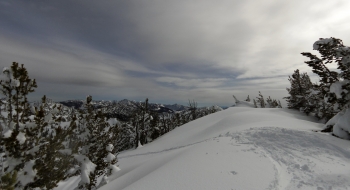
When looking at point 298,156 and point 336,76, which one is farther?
point 336,76

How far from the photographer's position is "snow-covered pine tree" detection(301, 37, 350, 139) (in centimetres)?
842

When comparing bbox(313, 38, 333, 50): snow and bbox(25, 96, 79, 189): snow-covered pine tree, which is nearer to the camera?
bbox(25, 96, 79, 189): snow-covered pine tree

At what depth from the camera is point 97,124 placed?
8.38 meters

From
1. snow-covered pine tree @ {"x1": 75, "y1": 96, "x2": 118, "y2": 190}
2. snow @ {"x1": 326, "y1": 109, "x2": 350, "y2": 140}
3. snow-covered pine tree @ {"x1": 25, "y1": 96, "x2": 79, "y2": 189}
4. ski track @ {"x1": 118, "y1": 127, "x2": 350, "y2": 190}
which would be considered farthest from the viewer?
snow @ {"x1": 326, "y1": 109, "x2": 350, "y2": 140}

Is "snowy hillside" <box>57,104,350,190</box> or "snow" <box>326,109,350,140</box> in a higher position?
"snow" <box>326,109,350,140</box>

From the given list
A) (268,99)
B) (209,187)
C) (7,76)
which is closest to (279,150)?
(209,187)

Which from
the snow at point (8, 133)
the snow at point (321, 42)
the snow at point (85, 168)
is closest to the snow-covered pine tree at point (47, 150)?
the snow at point (8, 133)

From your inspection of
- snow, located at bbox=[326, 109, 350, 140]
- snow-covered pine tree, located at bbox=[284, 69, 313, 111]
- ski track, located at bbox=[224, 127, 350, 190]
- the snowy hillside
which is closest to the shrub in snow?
the snowy hillside

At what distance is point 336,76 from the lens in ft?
29.4

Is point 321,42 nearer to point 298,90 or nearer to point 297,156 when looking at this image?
point 297,156

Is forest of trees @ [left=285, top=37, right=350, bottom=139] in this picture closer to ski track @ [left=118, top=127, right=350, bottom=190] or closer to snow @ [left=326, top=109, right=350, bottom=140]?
snow @ [left=326, top=109, right=350, bottom=140]

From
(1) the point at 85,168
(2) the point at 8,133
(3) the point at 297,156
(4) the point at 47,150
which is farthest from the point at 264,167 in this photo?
(2) the point at 8,133

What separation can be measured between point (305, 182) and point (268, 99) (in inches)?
1315

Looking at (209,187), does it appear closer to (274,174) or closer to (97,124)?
(274,174)
